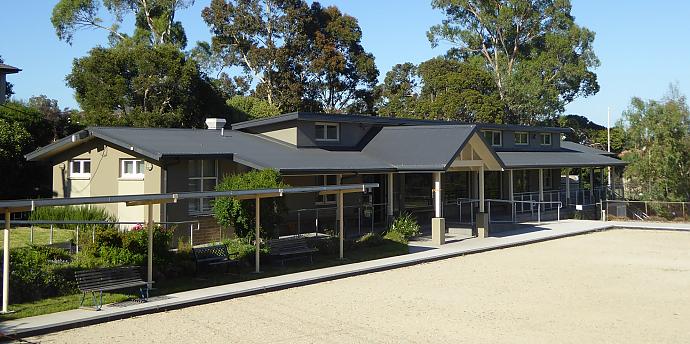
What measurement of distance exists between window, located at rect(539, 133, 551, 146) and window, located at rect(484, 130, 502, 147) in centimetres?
471

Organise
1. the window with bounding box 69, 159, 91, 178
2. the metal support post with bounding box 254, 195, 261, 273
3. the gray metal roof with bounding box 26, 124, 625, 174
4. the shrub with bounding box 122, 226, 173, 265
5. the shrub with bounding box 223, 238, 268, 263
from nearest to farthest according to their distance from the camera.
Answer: the shrub with bounding box 122, 226, 173, 265
the metal support post with bounding box 254, 195, 261, 273
the shrub with bounding box 223, 238, 268, 263
the gray metal roof with bounding box 26, 124, 625, 174
the window with bounding box 69, 159, 91, 178

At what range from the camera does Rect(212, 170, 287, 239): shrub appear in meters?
18.4

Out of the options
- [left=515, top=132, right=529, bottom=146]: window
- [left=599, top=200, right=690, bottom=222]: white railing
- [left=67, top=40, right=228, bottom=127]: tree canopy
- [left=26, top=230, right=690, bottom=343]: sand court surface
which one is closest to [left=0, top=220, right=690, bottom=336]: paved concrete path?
[left=26, top=230, right=690, bottom=343]: sand court surface

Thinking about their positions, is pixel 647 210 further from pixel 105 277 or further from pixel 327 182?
pixel 105 277

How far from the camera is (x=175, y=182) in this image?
2117cm

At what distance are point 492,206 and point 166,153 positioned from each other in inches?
781

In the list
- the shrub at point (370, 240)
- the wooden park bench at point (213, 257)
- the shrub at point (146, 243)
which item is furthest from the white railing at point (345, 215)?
the shrub at point (146, 243)

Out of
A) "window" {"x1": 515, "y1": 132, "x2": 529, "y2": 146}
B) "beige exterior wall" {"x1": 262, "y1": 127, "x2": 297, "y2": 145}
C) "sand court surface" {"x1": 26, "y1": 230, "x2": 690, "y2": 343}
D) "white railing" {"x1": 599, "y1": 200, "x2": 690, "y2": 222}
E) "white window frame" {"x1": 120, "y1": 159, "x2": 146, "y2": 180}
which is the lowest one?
"sand court surface" {"x1": 26, "y1": 230, "x2": 690, "y2": 343}

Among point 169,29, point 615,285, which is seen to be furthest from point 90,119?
point 615,285

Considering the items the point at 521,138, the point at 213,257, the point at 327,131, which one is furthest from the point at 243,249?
the point at 521,138

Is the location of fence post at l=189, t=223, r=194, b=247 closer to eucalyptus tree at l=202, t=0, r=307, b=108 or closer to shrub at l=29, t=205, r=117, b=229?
shrub at l=29, t=205, r=117, b=229

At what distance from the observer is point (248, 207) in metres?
18.4

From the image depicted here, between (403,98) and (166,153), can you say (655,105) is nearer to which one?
(403,98)

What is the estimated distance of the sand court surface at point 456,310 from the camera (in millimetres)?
11609
